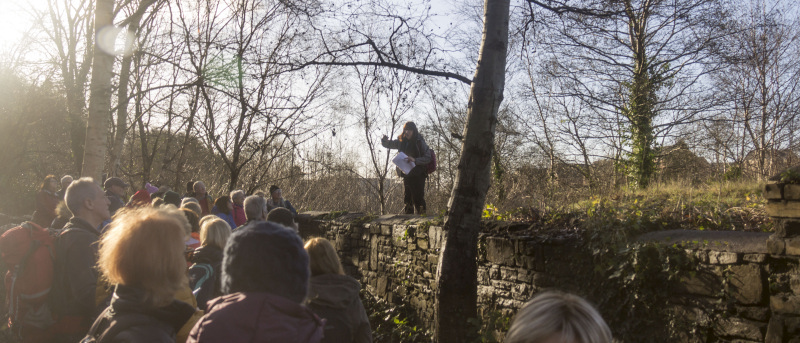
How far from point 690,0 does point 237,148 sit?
14431 mm

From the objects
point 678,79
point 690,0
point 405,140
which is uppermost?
point 690,0

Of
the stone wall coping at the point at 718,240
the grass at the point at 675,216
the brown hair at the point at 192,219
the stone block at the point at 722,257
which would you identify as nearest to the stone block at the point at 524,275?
the grass at the point at 675,216

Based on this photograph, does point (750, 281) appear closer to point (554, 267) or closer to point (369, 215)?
point (554, 267)

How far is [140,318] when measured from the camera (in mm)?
2236

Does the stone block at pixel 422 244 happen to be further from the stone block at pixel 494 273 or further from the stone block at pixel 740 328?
the stone block at pixel 740 328

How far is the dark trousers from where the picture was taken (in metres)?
8.37

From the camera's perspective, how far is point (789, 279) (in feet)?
12.2

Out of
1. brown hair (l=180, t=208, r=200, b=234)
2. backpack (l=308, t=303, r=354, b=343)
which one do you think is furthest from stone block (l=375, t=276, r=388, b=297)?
backpack (l=308, t=303, r=354, b=343)

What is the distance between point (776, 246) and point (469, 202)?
2.53 metres

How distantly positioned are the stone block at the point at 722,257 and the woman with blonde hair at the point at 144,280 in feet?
12.3

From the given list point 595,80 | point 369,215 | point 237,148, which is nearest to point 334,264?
point 369,215

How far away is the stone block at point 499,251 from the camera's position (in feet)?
19.6

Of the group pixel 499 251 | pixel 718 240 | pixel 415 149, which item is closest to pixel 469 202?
pixel 499 251

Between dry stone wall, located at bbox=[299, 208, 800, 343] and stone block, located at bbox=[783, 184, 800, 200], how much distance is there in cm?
36
